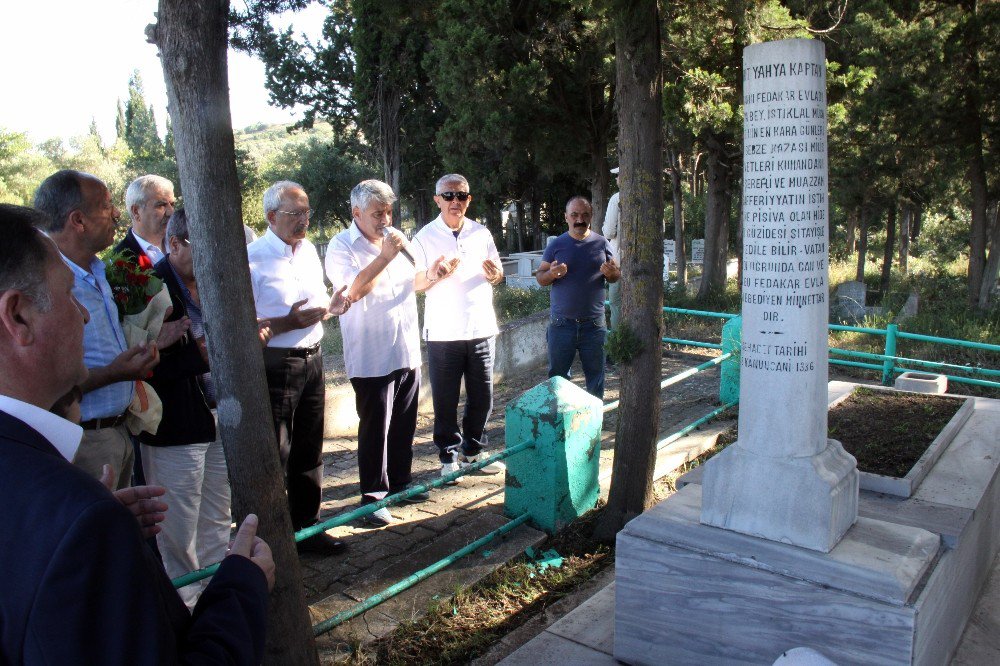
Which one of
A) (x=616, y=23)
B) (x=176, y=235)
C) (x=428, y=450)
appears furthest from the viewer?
(x=428, y=450)

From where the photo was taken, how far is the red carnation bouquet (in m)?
3.37

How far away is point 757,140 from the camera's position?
3.13 meters

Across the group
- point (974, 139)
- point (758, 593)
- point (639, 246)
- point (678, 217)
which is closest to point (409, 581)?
point (758, 593)

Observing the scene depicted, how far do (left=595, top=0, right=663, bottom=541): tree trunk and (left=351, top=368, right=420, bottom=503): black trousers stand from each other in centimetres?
138

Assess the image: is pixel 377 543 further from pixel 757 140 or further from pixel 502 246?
pixel 502 246

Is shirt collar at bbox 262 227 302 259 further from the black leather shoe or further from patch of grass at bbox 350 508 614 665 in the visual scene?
patch of grass at bbox 350 508 614 665

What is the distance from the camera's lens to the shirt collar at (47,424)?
4.42 feet

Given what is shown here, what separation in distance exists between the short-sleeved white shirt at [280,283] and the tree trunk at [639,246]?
1884 millimetres

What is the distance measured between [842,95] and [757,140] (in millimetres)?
10025

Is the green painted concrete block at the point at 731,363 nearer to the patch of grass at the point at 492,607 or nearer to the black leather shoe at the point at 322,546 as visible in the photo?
the patch of grass at the point at 492,607

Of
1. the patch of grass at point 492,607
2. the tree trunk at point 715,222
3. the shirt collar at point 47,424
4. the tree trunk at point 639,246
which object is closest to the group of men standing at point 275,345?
the shirt collar at point 47,424

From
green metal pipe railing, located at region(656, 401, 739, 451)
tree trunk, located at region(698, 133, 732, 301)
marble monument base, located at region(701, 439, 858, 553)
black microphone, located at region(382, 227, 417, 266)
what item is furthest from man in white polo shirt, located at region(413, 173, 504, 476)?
tree trunk, located at region(698, 133, 732, 301)

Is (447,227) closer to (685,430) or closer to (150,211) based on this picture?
(150,211)

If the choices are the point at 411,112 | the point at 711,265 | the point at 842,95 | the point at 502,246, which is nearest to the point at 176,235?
the point at 842,95
